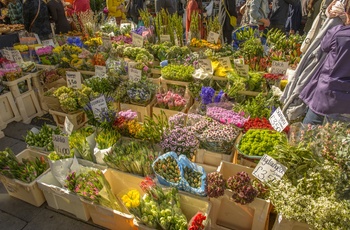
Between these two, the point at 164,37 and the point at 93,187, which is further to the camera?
the point at 164,37

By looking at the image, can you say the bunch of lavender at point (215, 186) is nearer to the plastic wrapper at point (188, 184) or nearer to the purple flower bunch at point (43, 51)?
the plastic wrapper at point (188, 184)

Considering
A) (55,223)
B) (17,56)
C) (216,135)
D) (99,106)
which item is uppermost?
(17,56)

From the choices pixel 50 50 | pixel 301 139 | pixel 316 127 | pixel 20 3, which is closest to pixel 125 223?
pixel 301 139

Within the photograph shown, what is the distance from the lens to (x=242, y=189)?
2.00m

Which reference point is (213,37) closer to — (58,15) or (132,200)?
(132,200)

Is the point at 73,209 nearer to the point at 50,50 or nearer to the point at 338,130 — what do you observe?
the point at 338,130

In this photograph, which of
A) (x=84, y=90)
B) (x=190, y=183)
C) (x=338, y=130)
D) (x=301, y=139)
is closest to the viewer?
(x=338, y=130)

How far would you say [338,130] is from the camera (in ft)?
6.39

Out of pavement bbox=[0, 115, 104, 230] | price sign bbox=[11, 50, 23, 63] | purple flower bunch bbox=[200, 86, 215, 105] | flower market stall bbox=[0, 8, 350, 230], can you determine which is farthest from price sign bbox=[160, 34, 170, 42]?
pavement bbox=[0, 115, 104, 230]

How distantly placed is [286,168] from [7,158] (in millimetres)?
2678

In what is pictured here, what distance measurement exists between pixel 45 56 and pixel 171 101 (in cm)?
277

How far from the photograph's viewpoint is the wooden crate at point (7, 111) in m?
4.05

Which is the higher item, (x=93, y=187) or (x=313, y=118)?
(x=313, y=118)

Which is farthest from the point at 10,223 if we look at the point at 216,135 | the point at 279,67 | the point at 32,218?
the point at 279,67
